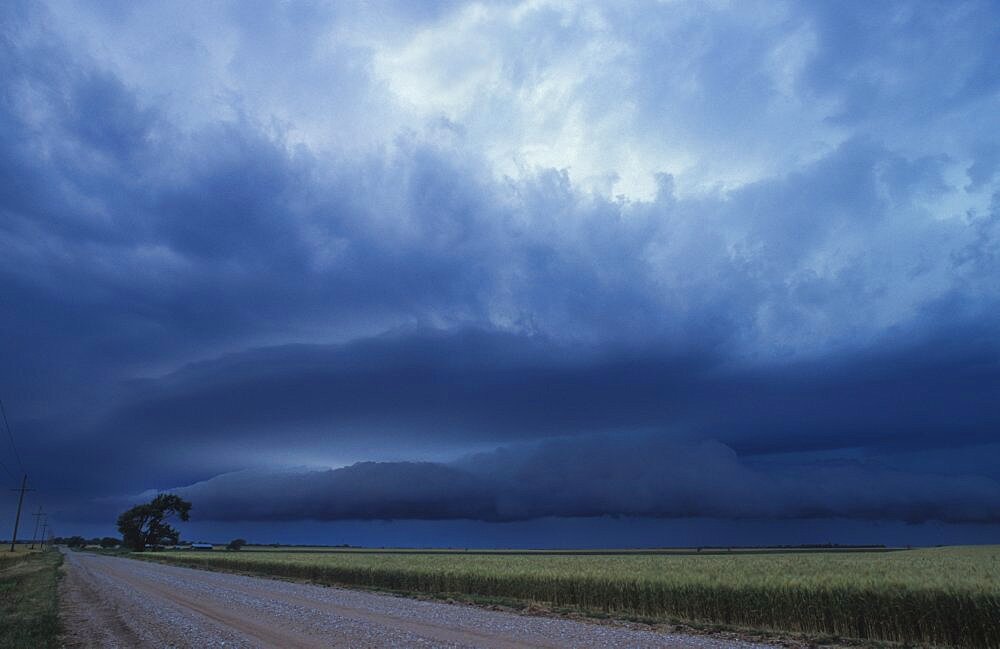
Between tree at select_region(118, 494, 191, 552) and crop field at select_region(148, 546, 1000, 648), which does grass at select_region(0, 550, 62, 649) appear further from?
tree at select_region(118, 494, 191, 552)

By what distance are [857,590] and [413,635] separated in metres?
14.2

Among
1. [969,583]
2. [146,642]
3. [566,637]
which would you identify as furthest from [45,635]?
[969,583]

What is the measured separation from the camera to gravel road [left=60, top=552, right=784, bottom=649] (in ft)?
55.2

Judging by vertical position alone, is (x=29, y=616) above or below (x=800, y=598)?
below

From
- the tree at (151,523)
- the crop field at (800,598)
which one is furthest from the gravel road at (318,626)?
the tree at (151,523)

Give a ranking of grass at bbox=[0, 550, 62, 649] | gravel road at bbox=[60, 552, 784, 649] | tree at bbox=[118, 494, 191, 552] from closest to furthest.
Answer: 1. gravel road at bbox=[60, 552, 784, 649]
2. grass at bbox=[0, 550, 62, 649]
3. tree at bbox=[118, 494, 191, 552]

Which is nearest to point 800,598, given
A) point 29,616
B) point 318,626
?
point 318,626

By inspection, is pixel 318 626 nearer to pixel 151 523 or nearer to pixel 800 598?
pixel 800 598

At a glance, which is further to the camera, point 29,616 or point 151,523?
point 151,523

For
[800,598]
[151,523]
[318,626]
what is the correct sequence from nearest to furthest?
[318,626]
[800,598]
[151,523]

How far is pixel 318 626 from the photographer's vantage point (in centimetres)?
1953

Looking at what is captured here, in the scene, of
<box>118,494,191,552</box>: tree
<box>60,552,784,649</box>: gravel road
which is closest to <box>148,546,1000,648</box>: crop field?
<box>60,552,784,649</box>: gravel road

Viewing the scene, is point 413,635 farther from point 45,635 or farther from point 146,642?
Result: point 45,635

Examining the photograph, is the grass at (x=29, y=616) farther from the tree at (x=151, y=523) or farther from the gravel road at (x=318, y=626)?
the tree at (x=151, y=523)
